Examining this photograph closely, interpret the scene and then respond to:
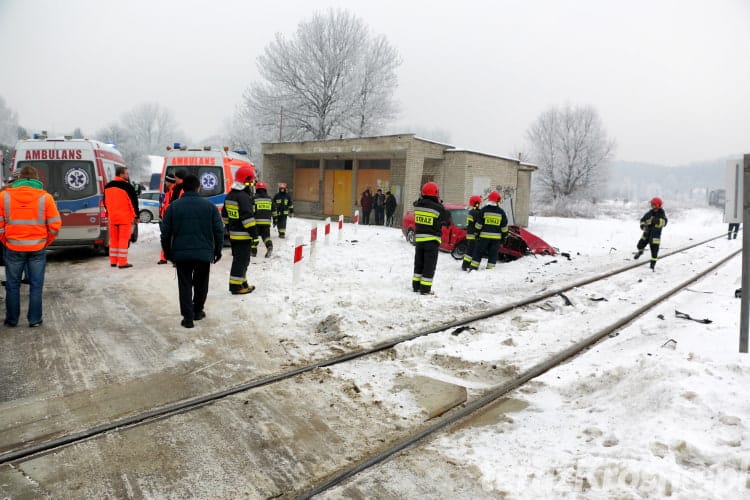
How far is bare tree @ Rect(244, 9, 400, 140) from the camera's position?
3778 centimetres

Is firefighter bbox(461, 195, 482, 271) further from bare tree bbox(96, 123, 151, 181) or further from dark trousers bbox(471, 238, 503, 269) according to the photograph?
bare tree bbox(96, 123, 151, 181)

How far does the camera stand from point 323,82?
3800cm

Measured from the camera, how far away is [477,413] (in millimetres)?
4254

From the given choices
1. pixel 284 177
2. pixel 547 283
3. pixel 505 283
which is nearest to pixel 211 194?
pixel 505 283

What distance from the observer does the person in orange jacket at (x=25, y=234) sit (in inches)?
232

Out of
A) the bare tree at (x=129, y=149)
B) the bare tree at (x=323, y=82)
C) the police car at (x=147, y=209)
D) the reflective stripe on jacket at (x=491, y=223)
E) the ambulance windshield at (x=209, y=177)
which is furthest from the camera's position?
the bare tree at (x=129, y=149)

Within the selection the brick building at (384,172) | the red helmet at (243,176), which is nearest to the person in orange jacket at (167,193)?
the red helmet at (243,176)

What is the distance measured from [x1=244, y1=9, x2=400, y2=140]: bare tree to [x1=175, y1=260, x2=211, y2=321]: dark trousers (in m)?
32.8

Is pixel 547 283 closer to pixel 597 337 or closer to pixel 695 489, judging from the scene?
pixel 597 337

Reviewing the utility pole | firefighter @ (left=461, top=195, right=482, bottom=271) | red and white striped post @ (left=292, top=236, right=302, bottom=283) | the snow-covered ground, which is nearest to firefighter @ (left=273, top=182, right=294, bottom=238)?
the snow-covered ground

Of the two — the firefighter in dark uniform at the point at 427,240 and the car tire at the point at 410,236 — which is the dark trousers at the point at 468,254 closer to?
the firefighter in dark uniform at the point at 427,240

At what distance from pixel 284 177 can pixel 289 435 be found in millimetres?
24812

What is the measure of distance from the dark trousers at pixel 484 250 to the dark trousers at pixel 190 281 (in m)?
6.75

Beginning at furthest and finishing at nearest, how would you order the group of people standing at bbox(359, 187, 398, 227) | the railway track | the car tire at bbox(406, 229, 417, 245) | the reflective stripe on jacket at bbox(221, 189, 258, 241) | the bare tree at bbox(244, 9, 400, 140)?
the bare tree at bbox(244, 9, 400, 140) < the group of people standing at bbox(359, 187, 398, 227) < the car tire at bbox(406, 229, 417, 245) < the reflective stripe on jacket at bbox(221, 189, 258, 241) < the railway track
